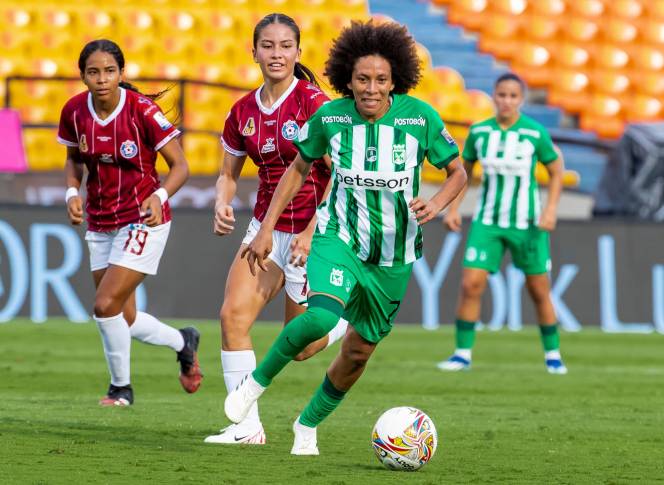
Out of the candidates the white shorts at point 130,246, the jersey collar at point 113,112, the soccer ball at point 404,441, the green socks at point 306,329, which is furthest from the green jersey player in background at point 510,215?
the green socks at point 306,329

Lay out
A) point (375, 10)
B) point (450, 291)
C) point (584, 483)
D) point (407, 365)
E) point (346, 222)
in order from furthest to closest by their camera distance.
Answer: point (375, 10) → point (450, 291) → point (407, 365) → point (346, 222) → point (584, 483)

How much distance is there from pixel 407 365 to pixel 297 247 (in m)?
4.91

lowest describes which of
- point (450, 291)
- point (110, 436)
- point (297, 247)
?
point (450, 291)

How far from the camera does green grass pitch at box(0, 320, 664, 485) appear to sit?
18.6 ft

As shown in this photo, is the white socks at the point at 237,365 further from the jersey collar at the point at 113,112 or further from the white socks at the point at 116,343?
the jersey collar at the point at 113,112

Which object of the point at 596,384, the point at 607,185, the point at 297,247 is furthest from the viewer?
the point at 607,185

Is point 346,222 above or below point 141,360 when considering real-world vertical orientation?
above

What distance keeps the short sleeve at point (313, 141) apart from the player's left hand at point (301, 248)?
0.57 m

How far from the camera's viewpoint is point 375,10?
20.8 m

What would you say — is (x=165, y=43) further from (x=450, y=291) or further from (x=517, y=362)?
(x=517, y=362)

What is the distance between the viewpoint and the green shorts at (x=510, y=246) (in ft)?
35.5

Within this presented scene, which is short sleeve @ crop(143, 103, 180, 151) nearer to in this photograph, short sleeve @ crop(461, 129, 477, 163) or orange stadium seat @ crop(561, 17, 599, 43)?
short sleeve @ crop(461, 129, 477, 163)

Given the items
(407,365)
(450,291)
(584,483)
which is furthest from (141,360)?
(584,483)

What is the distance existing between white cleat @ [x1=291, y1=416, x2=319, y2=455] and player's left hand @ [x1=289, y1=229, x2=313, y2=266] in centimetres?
80
